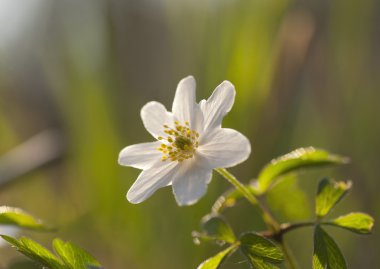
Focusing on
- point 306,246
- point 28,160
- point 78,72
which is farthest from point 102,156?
point 306,246

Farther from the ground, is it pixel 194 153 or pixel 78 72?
pixel 78 72

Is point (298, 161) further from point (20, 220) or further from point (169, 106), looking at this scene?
point (169, 106)

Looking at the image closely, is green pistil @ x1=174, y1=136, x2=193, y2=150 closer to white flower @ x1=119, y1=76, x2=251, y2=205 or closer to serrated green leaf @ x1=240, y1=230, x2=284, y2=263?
white flower @ x1=119, y1=76, x2=251, y2=205

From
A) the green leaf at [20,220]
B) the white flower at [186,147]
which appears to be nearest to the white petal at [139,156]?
the white flower at [186,147]

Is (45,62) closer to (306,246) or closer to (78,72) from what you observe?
(78,72)

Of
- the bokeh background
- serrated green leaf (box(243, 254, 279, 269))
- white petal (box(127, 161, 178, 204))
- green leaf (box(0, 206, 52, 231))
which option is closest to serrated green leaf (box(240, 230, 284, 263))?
serrated green leaf (box(243, 254, 279, 269))

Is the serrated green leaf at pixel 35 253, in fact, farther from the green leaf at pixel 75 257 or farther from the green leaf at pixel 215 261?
the green leaf at pixel 215 261
